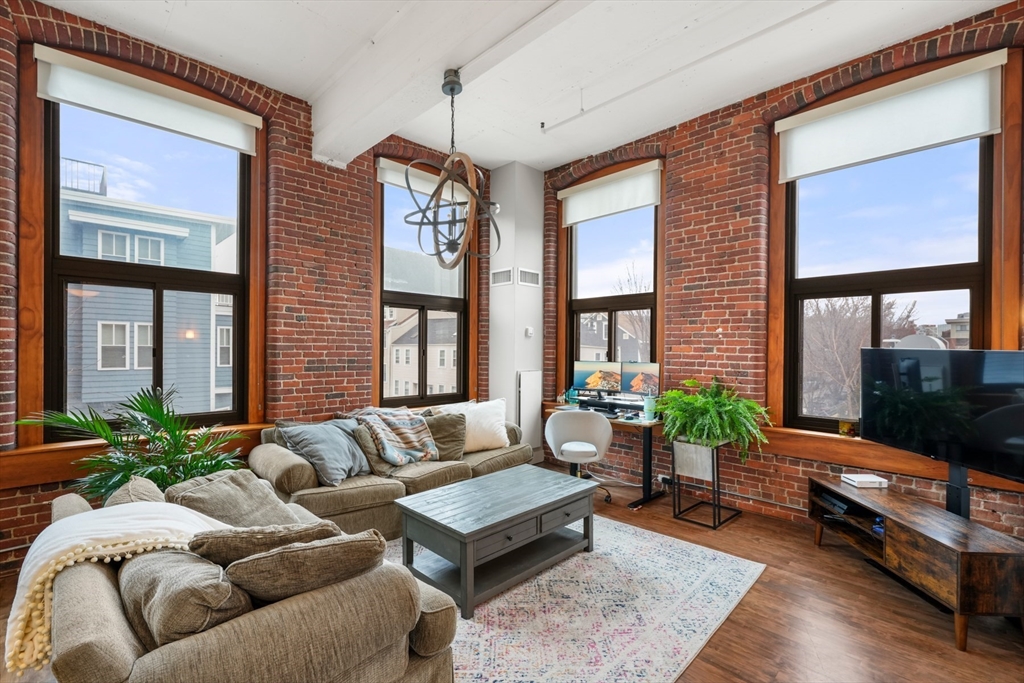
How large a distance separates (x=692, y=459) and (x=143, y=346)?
4359 mm

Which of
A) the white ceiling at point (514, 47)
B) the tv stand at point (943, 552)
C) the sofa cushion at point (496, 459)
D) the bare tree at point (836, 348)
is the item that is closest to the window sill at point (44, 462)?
the sofa cushion at point (496, 459)

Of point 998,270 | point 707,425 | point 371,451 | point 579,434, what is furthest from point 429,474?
point 998,270

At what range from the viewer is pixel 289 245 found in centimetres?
402

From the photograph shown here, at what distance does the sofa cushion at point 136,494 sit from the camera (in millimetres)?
1960

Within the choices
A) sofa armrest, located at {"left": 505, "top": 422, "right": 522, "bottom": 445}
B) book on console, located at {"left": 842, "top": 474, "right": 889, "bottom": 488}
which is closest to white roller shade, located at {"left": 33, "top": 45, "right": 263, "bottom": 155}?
sofa armrest, located at {"left": 505, "top": 422, "right": 522, "bottom": 445}

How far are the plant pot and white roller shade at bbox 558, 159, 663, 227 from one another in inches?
96.9

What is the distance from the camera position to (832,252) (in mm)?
3809

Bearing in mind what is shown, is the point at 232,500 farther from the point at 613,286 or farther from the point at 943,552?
the point at 613,286

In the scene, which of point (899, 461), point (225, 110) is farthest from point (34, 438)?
point (899, 461)

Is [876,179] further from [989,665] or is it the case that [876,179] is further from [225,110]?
[225,110]

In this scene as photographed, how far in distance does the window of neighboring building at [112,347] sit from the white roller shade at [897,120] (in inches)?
210

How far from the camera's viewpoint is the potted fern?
3.70m

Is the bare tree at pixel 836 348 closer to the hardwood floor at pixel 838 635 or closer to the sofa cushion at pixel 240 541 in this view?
the hardwood floor at pixel 838 635

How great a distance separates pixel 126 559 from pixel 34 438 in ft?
8.08
